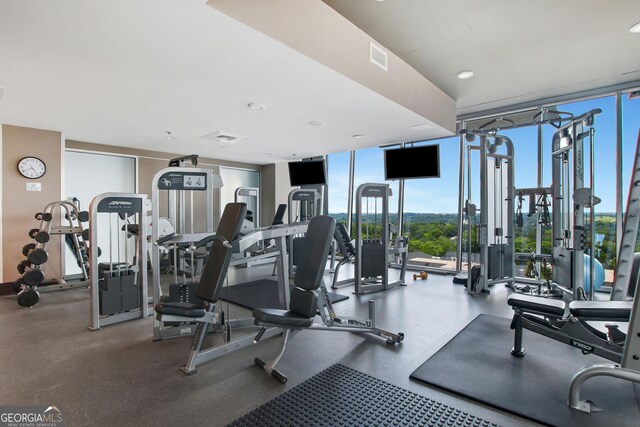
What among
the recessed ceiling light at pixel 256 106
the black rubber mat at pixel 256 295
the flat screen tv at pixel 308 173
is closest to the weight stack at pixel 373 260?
the black rubber mat at pixel 256 295

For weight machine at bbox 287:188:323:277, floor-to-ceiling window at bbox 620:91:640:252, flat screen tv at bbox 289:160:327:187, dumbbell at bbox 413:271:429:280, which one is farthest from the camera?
flat screen tv at bbox 289:160:327:187

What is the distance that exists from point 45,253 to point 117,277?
1.53m

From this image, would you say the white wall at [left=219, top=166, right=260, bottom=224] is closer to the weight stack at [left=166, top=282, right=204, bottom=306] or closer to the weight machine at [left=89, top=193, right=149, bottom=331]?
the weight machine at [left=89, top=193, right=149, bottom=331]

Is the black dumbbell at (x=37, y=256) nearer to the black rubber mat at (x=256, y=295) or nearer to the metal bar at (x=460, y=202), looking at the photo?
the black rubber mat at (x=256, y=295)

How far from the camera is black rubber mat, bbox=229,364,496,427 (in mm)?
1814

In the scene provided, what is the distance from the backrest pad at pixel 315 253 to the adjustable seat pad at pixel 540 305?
1440 millimetres

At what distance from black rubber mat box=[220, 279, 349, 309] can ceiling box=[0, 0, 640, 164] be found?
7.74 ft

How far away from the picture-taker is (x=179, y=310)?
2.29 meters

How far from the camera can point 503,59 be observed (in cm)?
374

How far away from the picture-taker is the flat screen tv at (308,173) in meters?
6.72

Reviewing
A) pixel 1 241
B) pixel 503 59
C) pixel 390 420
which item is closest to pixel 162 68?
pixel 390 420

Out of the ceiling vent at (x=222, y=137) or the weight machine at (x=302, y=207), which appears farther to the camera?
the weight machine at (x=302, y=207)

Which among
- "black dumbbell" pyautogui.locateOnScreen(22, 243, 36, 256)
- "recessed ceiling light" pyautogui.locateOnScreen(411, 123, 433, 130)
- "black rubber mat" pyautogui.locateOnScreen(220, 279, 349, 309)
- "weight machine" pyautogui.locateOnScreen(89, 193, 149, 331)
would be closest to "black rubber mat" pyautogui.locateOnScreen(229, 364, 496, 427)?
"black rubber mat" pyautogui.locateOnScreen(220, 279, 349, 309)

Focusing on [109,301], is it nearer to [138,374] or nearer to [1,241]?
[138,374]
